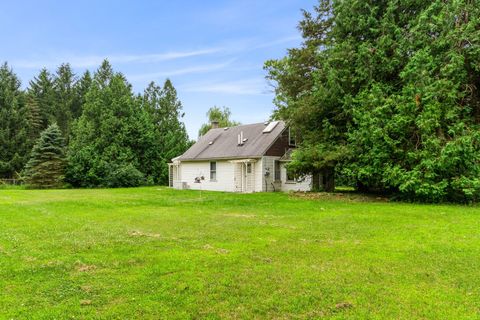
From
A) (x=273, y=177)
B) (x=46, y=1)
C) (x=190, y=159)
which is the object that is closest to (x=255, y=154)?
(x=273, y=177)

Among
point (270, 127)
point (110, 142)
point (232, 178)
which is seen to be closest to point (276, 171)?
point (232, 178)

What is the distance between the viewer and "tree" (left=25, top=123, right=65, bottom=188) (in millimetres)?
28656

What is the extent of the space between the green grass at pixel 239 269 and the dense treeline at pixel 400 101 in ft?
15.6

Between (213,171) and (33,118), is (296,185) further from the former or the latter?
(33,118)

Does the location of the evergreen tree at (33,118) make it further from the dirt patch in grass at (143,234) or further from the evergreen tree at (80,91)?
the dirt patch in grass at (143,234)

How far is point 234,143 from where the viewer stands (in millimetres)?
24531

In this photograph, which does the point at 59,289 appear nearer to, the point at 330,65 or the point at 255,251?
the point at 255,251

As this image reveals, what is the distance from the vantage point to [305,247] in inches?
245

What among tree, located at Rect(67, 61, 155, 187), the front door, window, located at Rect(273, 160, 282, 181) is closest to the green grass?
window, located at Rect(273, 160, 282, 181)

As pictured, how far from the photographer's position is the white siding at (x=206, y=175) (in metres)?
23.0

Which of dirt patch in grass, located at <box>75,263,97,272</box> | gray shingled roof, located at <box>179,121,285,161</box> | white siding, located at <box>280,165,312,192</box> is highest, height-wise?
gray shingled roof, located at <box>179,121,285,161</box>

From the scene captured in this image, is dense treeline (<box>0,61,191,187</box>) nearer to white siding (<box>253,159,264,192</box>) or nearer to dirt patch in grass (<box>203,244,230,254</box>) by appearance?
white siding (<box>253,159,264,192</box>)

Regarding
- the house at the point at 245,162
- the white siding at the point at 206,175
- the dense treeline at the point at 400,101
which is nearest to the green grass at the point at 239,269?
the dense treeline at the point at 400,101

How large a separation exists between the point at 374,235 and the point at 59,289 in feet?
19.6
